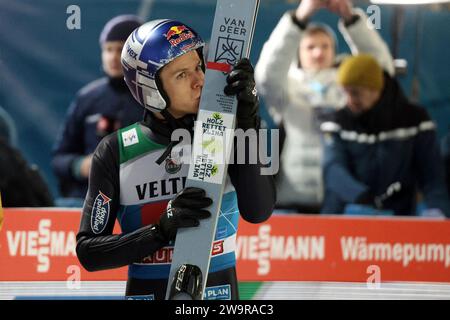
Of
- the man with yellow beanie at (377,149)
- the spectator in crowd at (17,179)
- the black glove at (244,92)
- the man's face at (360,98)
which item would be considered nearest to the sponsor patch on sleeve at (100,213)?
the black glove at (244,92)

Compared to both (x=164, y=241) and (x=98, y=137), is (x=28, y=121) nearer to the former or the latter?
(x=98, y=137)

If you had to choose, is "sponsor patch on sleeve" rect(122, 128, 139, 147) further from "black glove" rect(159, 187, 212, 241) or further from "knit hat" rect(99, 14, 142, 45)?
"knit hat" rect(99, 14, 142, 45)

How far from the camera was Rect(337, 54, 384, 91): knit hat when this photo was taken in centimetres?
545

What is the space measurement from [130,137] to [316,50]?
7.84ft

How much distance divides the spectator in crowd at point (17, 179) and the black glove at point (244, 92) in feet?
8.40

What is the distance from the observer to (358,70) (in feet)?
17.9

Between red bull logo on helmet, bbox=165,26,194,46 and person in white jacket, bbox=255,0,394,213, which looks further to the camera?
person in white jacket, bbox=255,0,394,213

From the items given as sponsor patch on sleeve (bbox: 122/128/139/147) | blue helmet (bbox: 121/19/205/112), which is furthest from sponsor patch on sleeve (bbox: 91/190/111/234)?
blue helmet (bbox: 121/19/205/112)

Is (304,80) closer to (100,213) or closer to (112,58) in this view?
(112,58)

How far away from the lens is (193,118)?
10.7ft

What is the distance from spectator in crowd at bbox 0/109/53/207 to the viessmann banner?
0.06 m

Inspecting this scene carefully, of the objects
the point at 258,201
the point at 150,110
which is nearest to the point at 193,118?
the point at 150,110

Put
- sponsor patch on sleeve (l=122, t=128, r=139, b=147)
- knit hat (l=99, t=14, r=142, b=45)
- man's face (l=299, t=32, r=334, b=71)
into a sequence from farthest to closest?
man's face (l=299, t=32, r=334, b=71)
knit hat (l=99, t=14, r=142, b=45)
sponsor patch on sleeve (l=122, t=128, r=139, b=147)

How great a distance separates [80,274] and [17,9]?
1490mm
